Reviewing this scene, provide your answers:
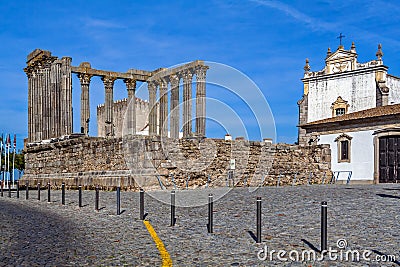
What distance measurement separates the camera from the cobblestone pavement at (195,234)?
6.95 meters

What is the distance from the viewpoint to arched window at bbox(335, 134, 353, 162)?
97.2ft

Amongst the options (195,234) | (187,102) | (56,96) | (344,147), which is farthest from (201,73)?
(195,234)

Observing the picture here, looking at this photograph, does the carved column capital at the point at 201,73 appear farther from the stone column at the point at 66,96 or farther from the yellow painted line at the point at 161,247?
the yellow painted line at the point at 161,247

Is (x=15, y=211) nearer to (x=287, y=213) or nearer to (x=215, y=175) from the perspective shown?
(x=287, y=213)

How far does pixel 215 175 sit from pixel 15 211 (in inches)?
439

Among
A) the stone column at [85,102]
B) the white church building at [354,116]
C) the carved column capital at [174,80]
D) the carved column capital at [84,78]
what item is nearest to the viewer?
the white church building at [354,116]

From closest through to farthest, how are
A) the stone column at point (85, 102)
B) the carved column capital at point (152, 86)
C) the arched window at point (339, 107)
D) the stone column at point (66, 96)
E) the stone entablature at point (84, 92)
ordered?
the stone column at point (66, 96) → the stone entablature at point (84, 92) → the stone column at point (85, 102) → the carved column capital at point (152, 86) → the arched window at point (339, 107)

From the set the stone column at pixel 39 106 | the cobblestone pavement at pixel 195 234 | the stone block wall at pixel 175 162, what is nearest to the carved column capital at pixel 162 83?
the stone column at pixel 39 106

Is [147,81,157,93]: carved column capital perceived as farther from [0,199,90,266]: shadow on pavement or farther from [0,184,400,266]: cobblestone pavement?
[0,199,90,266]: shadow on pavement

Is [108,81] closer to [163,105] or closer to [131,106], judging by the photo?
[163,105]

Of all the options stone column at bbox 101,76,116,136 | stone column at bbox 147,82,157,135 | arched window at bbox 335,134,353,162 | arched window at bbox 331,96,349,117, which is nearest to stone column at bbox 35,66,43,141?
stone column at bbox 101,76,116,136

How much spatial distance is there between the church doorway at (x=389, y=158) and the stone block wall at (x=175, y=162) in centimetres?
294

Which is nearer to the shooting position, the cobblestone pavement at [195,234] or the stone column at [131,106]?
the cobblestone pavement at [195,234]

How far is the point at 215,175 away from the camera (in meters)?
23.9
